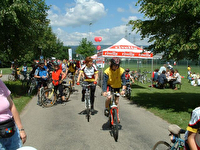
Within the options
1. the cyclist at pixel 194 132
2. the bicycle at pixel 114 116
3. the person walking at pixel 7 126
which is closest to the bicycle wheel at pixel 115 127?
the bicycle at pixel 114 116

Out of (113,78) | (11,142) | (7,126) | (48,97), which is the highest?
(113,78)

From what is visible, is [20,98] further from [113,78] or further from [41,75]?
[113,78]

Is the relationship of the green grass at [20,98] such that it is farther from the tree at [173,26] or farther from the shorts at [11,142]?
the shorts at [11,142]

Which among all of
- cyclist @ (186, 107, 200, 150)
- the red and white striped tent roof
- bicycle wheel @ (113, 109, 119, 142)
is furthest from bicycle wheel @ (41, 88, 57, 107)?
cyclist @ (186, 107, 200, 150)

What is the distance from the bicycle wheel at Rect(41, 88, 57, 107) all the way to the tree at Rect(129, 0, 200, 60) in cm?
470

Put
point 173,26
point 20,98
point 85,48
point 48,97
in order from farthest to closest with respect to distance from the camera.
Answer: point 85,48
point 20,98
point 48,97
point 173,26

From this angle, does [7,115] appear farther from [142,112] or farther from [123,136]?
[142,112]

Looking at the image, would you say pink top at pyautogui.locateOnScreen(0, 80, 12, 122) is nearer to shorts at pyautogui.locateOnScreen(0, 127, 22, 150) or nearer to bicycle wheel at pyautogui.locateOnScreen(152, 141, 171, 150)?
shorts at pyautogui.locateOnScreen(0, 127, 22, 150)

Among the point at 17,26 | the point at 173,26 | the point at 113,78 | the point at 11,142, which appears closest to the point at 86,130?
the point at 113,78

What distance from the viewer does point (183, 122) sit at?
280 inches

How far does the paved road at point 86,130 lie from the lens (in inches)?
200

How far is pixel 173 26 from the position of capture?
29.0ft

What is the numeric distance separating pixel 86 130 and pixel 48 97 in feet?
13.7

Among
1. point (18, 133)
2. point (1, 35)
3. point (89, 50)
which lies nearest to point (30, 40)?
point (1, 35)
